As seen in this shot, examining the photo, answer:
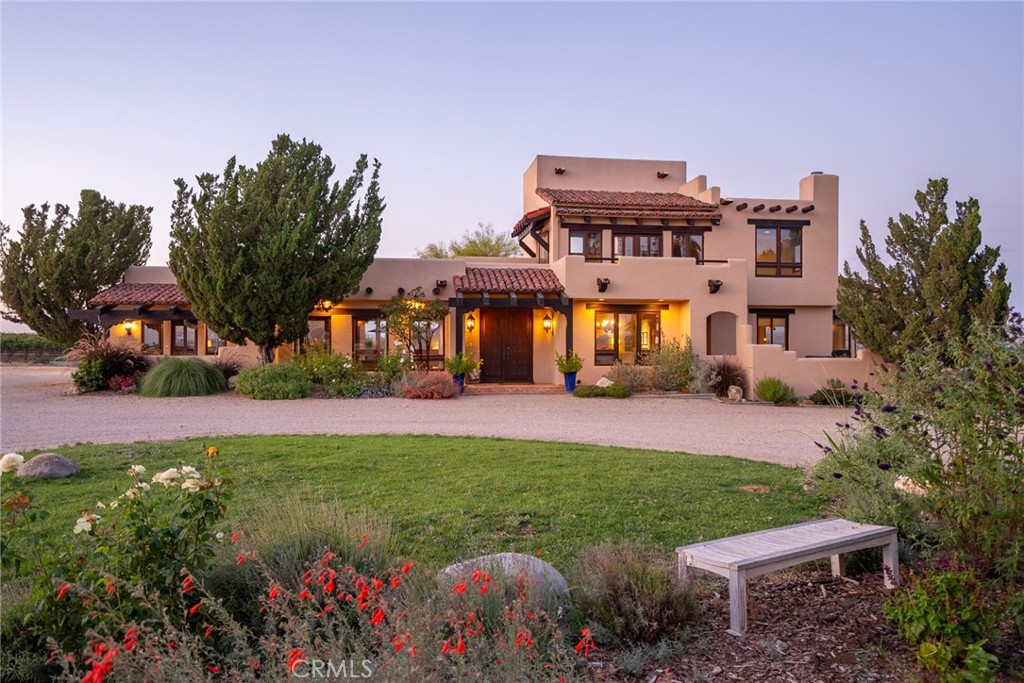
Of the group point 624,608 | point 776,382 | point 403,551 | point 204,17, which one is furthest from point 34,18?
point 776,382

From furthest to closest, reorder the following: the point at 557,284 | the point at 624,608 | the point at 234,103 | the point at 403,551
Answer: the point at 557,284 → the point at 234,103 → the point at 403,551 → the point at 624,608

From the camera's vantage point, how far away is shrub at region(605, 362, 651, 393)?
64.5 feet

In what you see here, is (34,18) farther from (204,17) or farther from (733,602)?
(733,602)

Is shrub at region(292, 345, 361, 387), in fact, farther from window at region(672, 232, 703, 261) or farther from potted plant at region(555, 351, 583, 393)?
window at region(672, 232, 703, 261)

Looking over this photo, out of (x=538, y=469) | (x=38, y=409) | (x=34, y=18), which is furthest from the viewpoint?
(x=38, y=409)

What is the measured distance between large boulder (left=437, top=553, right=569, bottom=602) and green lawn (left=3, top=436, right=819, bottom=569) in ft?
2.84

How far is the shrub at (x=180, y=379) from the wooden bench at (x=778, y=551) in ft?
55.5

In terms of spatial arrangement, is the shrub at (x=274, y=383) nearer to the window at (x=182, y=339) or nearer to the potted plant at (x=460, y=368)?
the potted plant at (x=460, y=368)

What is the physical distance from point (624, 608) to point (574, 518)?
2295 millimetres

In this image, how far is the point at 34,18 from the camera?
9.73 m

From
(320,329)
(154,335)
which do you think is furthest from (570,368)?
(154,335)

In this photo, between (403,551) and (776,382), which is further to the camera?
(776,382)

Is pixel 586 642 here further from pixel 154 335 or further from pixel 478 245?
pixel 478 245

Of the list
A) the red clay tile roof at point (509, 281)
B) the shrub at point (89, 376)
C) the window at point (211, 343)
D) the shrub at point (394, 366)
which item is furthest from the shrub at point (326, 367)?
the shrub at point (89, 376)
